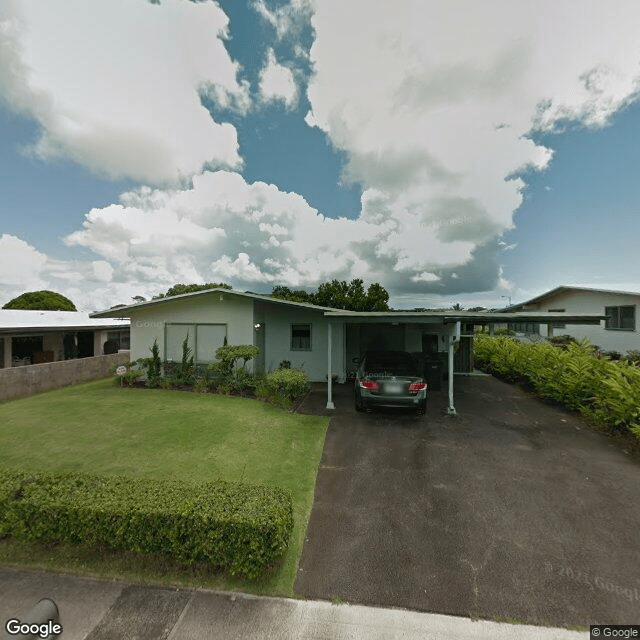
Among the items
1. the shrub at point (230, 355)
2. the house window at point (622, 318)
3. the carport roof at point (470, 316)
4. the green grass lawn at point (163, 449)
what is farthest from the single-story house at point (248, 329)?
the house window at point (622, 318)

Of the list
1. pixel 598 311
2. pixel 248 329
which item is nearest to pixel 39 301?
pixel 248 329

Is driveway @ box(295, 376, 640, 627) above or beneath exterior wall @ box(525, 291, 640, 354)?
beneath

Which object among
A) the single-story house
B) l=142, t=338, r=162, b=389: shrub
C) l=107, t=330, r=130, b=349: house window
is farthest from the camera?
l=107, t=330, r=130, b=349: house window

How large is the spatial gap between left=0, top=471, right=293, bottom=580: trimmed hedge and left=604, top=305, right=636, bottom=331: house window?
1719 cm

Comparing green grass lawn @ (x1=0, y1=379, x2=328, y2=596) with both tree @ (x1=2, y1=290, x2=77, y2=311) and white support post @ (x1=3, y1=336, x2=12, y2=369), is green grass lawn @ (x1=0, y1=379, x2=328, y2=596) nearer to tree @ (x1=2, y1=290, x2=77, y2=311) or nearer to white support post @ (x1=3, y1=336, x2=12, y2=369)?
white support post @ (x1=3, y1=336, x2=12, y2=369)

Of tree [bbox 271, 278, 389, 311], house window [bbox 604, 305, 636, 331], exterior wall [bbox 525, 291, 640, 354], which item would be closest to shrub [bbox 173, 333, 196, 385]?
house window [bbox 604, 305, 636, 331]

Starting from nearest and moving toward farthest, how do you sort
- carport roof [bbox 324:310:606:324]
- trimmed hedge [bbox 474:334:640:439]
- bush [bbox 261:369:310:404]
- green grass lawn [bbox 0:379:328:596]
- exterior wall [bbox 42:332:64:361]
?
green grass lawn [bbox 0:379:328:596] < trimmed hedge [bbox 474:334:640:439] < carport roof [bbox 324:310:606:324] < bush [bbox 261:369:310:404] < exterior wall [bbox 42:332:64:361]

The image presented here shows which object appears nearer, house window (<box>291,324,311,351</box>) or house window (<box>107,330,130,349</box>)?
house window (<box>291,324,311,351</box>)

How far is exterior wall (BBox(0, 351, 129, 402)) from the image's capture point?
33.1ft

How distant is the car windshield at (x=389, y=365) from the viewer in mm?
7641

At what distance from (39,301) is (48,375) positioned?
36.8 m

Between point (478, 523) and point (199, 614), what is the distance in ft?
11.1

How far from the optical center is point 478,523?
3.93 m

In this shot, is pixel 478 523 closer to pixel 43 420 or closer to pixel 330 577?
pixel 330 577
